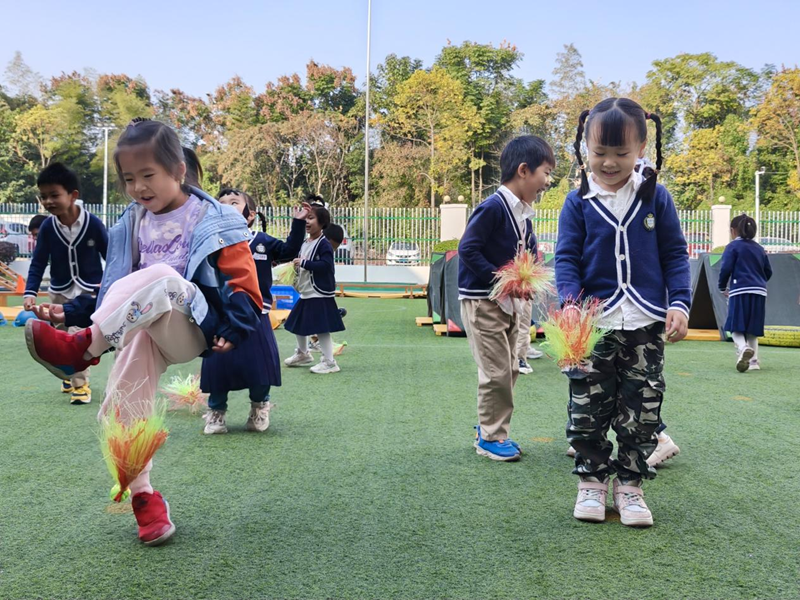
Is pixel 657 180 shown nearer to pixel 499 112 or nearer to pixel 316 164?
pixel 316 164

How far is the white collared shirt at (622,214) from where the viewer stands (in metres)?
2.91

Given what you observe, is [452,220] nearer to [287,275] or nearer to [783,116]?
[287,275]

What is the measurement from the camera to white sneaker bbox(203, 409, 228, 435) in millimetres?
4496

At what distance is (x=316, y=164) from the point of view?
120 feet

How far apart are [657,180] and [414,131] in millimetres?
34684

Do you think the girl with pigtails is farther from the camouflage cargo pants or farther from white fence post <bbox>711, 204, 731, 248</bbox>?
white fence post <bbox>711, 204, 731, 248</bbox>

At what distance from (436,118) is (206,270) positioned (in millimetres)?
34862

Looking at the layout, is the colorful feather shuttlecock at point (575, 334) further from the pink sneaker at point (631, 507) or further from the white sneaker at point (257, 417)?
the white sneaker at point (257, 417)

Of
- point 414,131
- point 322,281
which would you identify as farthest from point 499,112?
point 322,281

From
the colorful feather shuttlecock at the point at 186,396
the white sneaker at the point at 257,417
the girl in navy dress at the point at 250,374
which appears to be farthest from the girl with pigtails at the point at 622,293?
the colorful feather shuttlecock at the point at 186,396

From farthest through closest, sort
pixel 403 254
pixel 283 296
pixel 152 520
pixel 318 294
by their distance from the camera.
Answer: pixel 403 254 < pixel 283 296 < pixel 318 294 < pixel 152 520

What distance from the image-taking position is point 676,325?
9.34ft

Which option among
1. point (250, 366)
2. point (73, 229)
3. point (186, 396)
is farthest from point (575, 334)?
point (73, 229)

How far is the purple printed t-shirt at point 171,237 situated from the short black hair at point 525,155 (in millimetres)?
1920
